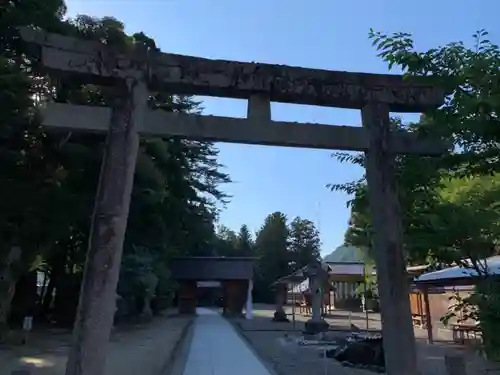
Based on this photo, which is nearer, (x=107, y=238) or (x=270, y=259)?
(x=107, y=238)

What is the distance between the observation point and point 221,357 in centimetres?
1362

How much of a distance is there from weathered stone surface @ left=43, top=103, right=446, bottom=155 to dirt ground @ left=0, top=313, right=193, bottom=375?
424cm

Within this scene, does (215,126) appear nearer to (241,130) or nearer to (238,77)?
(241,130)

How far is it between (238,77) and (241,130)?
2.35ft

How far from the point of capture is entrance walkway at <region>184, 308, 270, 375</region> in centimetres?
1138

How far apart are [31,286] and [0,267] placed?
10.8 meters

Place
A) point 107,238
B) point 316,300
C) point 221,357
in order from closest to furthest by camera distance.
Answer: point 107,238, point 221,357, point 316,300

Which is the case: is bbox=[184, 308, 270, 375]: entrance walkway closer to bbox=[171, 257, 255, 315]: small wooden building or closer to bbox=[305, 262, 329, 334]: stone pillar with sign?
bbox=[305, 262, 329, 334]: stone pillar with sign

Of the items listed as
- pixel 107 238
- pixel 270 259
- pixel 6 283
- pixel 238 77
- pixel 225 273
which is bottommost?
pixel 107 238

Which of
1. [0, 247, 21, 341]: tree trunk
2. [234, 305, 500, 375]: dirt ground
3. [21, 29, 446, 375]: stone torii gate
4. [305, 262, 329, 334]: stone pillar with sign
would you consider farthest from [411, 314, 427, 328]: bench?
[21, 29, 446, 375]: stone torii gate

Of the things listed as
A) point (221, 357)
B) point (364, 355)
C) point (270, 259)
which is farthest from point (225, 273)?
point (270, 259)

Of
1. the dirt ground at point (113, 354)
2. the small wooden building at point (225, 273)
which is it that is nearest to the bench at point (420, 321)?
the small wooden building at point (225, 273)

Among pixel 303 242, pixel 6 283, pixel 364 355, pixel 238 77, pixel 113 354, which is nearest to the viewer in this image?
pixel 238 77

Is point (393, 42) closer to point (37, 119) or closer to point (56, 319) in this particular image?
point (37, 119)
